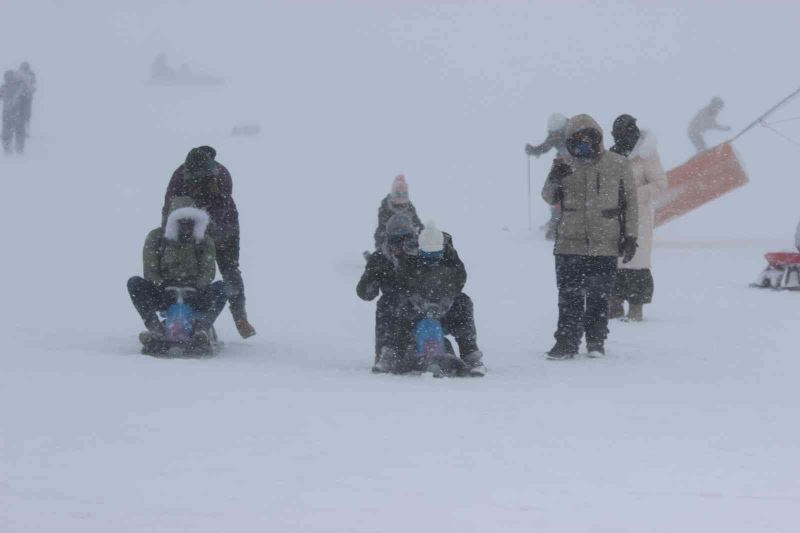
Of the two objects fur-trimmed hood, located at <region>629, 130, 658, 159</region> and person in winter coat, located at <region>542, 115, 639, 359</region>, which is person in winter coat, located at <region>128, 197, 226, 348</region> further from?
fur-trimmed hood, located at <region>629, 130, 658, 159</region>

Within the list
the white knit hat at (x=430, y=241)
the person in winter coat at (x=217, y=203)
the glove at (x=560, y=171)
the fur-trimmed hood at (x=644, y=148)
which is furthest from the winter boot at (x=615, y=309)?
the white knit hat at (x=430, y=241)

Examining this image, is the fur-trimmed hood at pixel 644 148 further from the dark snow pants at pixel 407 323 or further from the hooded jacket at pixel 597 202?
the dark snow pants at pixel 407 323

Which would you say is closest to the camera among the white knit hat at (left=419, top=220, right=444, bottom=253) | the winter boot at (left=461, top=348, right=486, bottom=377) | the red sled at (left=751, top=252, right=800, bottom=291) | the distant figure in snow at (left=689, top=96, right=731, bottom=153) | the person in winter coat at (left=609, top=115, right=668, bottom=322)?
the winter boot at (left=461, top=348, right=486, bottom=377)

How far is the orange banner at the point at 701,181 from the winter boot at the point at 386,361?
328 inches

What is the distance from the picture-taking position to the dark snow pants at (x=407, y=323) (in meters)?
7.70

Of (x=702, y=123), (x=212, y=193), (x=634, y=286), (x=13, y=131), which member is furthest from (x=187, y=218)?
(x=13, y=131)

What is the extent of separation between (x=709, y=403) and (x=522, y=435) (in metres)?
1.31

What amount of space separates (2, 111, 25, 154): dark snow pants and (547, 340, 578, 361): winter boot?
17.1 m

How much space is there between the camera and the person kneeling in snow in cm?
770

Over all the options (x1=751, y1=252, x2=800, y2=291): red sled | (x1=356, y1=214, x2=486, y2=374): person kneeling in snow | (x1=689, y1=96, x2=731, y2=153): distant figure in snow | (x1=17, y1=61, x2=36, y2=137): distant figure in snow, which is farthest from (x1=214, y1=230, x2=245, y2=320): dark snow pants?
(x1=17, y1=61, x2=36, y2=137): distant figure in snow

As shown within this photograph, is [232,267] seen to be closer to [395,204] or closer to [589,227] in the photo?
[589,227]

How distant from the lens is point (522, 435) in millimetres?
5664

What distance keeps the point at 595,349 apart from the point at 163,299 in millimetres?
2381

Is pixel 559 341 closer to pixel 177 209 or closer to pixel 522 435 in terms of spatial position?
pixel 177 209
